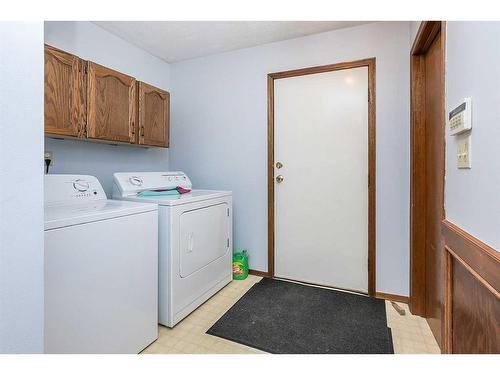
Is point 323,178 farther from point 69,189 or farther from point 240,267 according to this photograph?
point 69,189

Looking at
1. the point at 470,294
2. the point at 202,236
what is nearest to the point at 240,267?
the point at 202,236

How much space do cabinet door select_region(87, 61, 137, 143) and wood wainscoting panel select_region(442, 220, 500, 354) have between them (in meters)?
2.12

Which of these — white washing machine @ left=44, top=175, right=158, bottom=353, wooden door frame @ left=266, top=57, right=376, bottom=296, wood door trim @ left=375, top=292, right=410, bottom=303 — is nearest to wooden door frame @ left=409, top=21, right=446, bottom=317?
wood door trim @ left=375, top=292, right=410, bottom=303

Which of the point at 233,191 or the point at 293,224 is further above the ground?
the point at 233,191

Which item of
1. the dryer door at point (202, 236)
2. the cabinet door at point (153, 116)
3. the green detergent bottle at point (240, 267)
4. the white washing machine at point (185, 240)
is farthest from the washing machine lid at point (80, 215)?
the green detergent bottle at point (240, 267)

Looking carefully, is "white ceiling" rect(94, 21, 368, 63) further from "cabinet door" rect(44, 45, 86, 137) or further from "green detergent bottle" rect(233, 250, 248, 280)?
"green detergent bottle" rect(233, 250, 248, 280)

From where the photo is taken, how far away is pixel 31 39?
761mm

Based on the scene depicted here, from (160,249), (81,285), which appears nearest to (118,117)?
(160,249)

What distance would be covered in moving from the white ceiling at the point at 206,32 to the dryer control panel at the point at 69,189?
1337 mm

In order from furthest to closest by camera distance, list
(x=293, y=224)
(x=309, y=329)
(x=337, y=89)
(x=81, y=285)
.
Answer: (x=293, y=224), (x=337, y=89), (x=309, y=329), (x=81, y=285)

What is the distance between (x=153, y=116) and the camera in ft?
7.72

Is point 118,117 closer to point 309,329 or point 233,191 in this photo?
point 233,191

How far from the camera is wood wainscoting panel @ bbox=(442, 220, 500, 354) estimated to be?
72 centimetres
